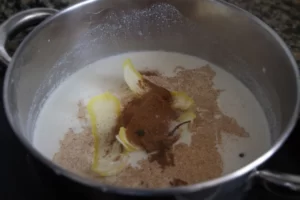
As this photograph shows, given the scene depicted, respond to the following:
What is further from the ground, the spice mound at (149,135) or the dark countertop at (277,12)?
the dark countertop at (277,12)

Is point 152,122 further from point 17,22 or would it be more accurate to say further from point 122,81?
point 17,22

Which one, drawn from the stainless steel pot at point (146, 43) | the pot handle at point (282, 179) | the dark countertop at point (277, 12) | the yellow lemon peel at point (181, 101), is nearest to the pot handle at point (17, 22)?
the stainless steel pot at point (146, 43)

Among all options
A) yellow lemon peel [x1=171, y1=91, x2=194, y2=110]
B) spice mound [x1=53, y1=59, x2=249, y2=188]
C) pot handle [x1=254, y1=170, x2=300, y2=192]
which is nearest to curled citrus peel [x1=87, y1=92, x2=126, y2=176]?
spice mound [x1=53, y1=59, x2=249, y2=188]

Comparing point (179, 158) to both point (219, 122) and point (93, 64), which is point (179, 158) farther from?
point (93, 64)

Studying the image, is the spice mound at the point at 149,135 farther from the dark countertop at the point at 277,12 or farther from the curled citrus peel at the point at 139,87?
the dark countertop at the point at 277,12

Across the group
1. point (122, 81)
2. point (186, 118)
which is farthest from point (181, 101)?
point (122, 81)

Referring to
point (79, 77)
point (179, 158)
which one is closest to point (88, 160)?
point (179, 158)
